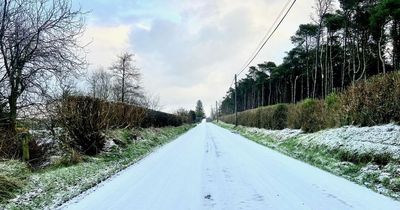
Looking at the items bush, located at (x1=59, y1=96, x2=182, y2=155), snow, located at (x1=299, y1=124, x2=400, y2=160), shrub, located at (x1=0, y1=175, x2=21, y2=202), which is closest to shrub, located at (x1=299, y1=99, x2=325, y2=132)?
snow, located at (x1=299, y1=124, x2=400, y2=160)

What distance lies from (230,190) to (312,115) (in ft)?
51.6

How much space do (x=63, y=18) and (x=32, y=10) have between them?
3.26 ft

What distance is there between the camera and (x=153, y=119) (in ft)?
131

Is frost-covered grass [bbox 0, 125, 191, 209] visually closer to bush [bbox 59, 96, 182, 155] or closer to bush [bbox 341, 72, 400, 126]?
bush [bbox 59, 96, 182, 155]

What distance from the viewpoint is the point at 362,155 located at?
12.6 meters

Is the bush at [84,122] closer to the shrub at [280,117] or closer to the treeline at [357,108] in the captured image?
the treeline at [357,108]

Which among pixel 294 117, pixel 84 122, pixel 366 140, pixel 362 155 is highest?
pixel 294 117

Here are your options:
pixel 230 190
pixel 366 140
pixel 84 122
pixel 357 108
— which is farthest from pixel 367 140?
pixel 84 122

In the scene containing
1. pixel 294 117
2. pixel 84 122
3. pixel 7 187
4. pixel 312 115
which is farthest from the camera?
pixel 294 117

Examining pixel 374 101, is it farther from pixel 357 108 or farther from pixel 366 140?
pixel 366 140

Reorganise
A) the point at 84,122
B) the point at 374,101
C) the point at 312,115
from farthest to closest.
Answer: the point at 312,115 → the point at 84,122 → the point at 374,101

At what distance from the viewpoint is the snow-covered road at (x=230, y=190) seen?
24.0ft

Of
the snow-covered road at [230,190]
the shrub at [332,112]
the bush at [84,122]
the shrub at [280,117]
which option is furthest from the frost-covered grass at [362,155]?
the shrub at [280,117]

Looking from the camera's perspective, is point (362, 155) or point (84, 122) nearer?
point (362, 155)
